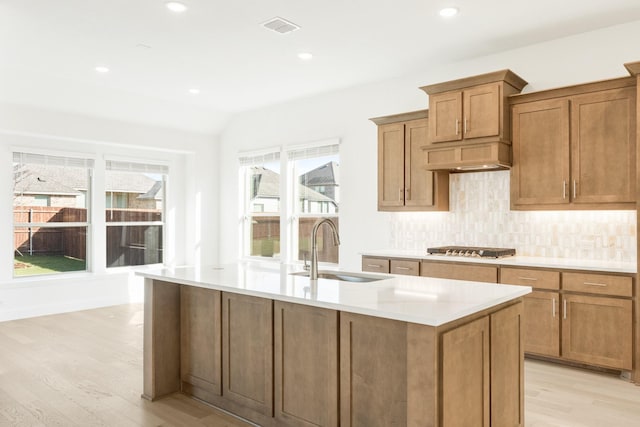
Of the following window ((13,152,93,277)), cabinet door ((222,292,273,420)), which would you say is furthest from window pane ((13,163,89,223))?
cabinet door ((222,292,273,420))

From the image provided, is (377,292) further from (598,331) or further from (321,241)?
(321,241)

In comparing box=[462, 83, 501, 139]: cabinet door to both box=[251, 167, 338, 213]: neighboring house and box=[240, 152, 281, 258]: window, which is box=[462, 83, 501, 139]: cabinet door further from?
box=[240, 152, 281, 258]: window

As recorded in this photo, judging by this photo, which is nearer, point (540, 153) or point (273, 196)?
point (540, 153)

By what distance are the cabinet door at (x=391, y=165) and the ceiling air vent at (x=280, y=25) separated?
5.38 feet

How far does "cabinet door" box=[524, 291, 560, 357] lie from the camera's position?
154 inches

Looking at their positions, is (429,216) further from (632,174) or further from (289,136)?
(289,136)

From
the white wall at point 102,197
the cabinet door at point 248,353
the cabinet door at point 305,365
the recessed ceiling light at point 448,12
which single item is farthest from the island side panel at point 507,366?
the white wall at point 102,197

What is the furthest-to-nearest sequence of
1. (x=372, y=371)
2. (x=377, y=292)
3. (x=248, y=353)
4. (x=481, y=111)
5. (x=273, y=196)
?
(x=273, y=196), (x=481, y=111), (x=248, y=353), (x=377, y=292), (x=372, y=371)

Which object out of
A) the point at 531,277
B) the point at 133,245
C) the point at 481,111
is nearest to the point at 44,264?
the point at 133,245

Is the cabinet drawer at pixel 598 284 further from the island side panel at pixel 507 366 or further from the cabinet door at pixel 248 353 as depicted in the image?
the cabinet door at pixel 248 353

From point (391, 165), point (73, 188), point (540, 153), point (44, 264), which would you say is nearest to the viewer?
point (540, 153)

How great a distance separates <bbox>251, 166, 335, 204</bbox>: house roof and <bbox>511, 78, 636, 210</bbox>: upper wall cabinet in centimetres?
294

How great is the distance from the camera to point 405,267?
4812 millimetres

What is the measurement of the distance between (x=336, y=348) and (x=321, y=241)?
403cm
